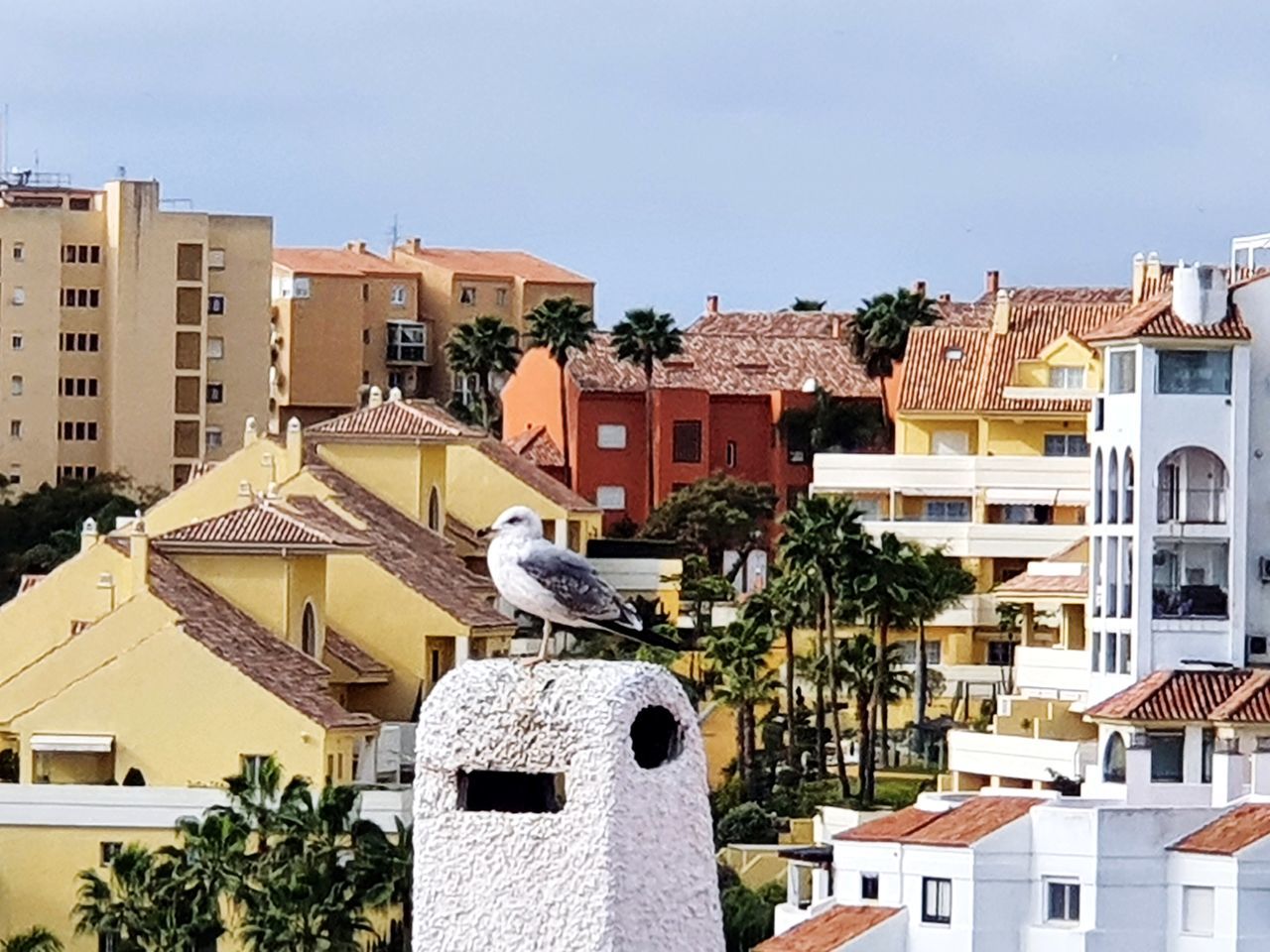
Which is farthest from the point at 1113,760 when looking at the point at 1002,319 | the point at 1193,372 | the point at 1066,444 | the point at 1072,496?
the point at 1002,319

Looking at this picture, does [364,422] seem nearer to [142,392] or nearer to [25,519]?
[25,519]

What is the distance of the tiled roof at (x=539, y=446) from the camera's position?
120 metres

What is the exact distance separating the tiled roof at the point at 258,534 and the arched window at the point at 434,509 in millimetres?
12149

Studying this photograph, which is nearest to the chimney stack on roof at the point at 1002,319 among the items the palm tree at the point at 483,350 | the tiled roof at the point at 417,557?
the palm tree at the point at 483,350

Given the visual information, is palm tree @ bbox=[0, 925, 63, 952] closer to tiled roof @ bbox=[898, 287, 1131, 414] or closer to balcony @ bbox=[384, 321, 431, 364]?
tiled roof @ bbox=[898, 287, 1131, 414]

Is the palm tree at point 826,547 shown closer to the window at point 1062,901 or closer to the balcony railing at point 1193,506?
the balcony railing at point 1193,506

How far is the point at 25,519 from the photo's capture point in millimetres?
129500

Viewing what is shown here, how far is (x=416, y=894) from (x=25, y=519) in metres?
110

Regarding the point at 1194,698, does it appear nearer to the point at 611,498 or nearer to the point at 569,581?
the point at 611,498

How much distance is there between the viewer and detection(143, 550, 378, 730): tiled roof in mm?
71750

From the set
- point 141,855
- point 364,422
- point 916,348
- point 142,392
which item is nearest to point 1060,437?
point 916,348

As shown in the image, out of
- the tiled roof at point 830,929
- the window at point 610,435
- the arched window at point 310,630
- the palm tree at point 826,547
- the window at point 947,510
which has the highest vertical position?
the window at point 610,435

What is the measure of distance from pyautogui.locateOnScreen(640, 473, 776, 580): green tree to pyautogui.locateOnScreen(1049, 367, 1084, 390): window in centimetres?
722

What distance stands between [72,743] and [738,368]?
5339cm
